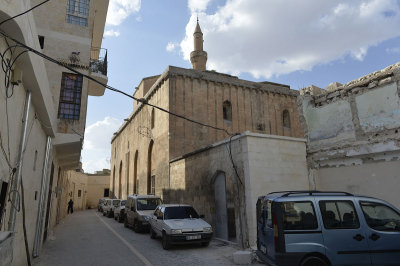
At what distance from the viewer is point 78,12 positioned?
41.3ft

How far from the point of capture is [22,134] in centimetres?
585

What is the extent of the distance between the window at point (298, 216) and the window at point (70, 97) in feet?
32.8

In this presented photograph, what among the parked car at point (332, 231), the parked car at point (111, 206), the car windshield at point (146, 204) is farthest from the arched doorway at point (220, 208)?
the parked car at point (111, 206)

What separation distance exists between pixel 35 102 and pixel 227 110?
16809 mm

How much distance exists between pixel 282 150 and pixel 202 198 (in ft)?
15.7

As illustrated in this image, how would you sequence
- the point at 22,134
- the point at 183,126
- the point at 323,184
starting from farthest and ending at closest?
the point at 183,126, the point at 323,184, the point at 22,134

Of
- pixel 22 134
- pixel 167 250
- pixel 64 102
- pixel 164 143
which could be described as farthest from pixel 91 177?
pixel 22 134

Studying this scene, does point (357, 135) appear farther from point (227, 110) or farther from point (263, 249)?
point (227, 110)

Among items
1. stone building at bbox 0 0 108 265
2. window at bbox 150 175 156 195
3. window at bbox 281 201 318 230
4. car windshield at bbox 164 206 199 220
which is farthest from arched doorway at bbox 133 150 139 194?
window at bbox 281 201 318 230

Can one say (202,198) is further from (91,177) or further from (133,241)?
(91,177)

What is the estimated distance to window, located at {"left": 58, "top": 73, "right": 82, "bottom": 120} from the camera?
38.8 feet

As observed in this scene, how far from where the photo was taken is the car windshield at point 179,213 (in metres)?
10.8

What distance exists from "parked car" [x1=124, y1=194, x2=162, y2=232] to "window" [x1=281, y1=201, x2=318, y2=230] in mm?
9726

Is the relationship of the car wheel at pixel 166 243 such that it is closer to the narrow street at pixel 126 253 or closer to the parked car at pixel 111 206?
the narrow street at pixel 126 253
